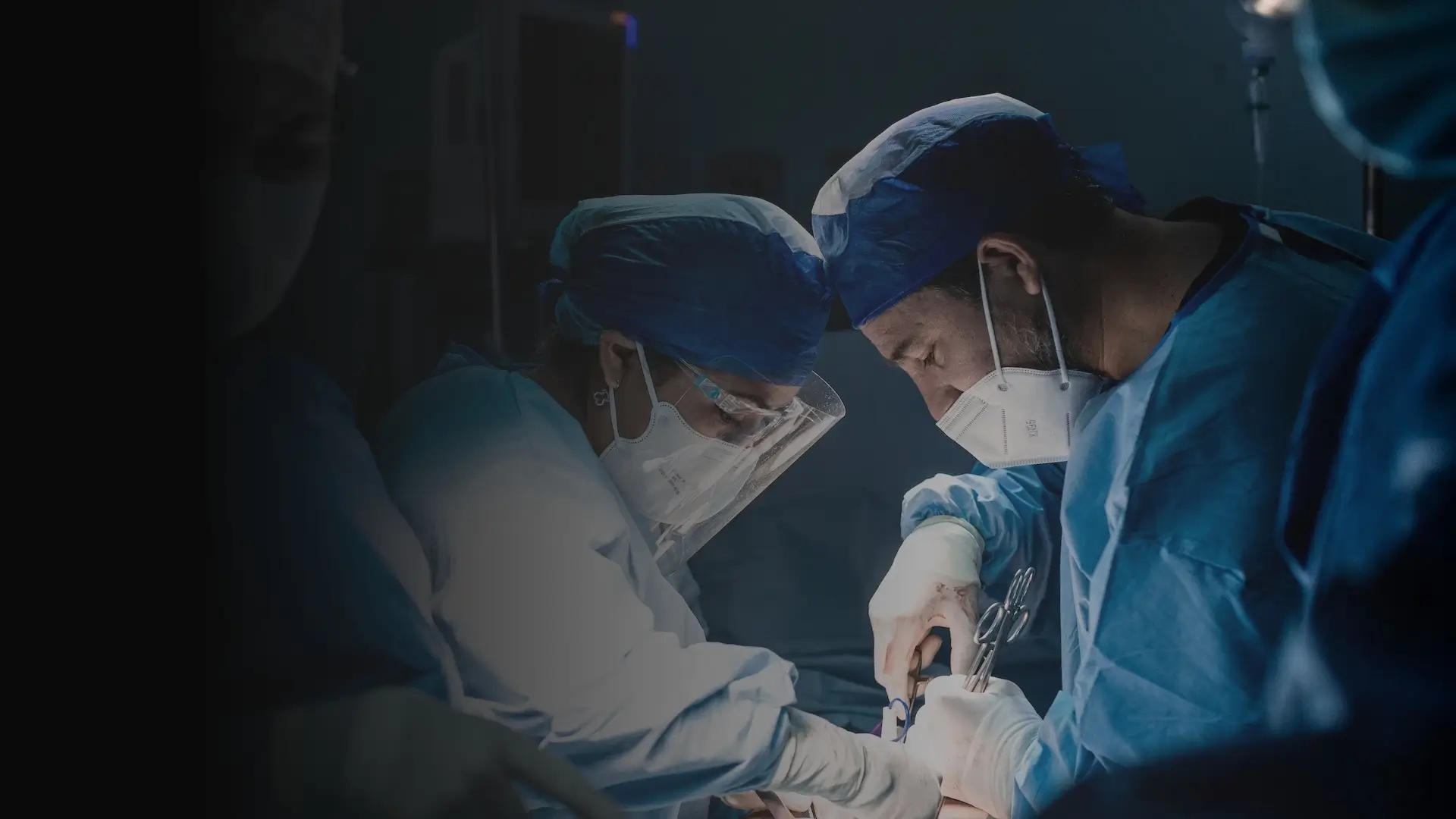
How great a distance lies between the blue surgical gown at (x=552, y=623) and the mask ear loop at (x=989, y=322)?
457 millimetres

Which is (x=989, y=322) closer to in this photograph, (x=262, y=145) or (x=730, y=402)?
(x=730, y=402)

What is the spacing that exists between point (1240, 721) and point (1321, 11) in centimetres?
70

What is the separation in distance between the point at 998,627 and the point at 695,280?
2.00ft

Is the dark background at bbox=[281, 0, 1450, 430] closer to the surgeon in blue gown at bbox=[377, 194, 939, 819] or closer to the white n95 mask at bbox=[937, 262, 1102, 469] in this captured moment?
the surgeon in blue gown at bbox=[377, 194, 939, 819]

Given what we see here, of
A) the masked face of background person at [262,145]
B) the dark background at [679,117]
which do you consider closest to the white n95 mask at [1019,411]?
the dark background at [679,117]

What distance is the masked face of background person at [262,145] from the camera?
1.09 m

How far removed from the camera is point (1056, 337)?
3.89 ft

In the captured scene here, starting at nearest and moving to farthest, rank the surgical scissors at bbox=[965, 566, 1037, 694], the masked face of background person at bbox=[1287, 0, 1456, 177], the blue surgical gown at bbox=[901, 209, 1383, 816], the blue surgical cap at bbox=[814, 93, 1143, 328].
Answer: the masked face of background person at bbox=[1287, 0, 1456, 177]
the blue surgical gown at bbox=[901, 209, 1383, 816]
the blue surgical cap at bbox=[814, 93, 1143, 328]
the surgical scissors at bbox=[965, 566, 1037, 694]

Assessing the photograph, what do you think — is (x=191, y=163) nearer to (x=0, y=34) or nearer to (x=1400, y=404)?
(x=0, y=34)

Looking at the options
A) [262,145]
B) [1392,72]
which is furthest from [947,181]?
[262,145]

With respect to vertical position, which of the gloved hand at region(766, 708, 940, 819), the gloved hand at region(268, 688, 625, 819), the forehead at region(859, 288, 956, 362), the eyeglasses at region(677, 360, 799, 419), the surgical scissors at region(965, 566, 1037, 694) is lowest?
the gloved hand at region(766, 708, 940, 819)

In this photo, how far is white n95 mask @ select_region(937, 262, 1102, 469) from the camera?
1.20m


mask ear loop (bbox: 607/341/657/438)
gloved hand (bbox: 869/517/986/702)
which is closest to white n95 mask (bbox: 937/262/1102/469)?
gloved hand (bbox: 869/517/986/702)

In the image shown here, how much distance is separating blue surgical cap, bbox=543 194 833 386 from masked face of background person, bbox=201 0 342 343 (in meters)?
0.30
